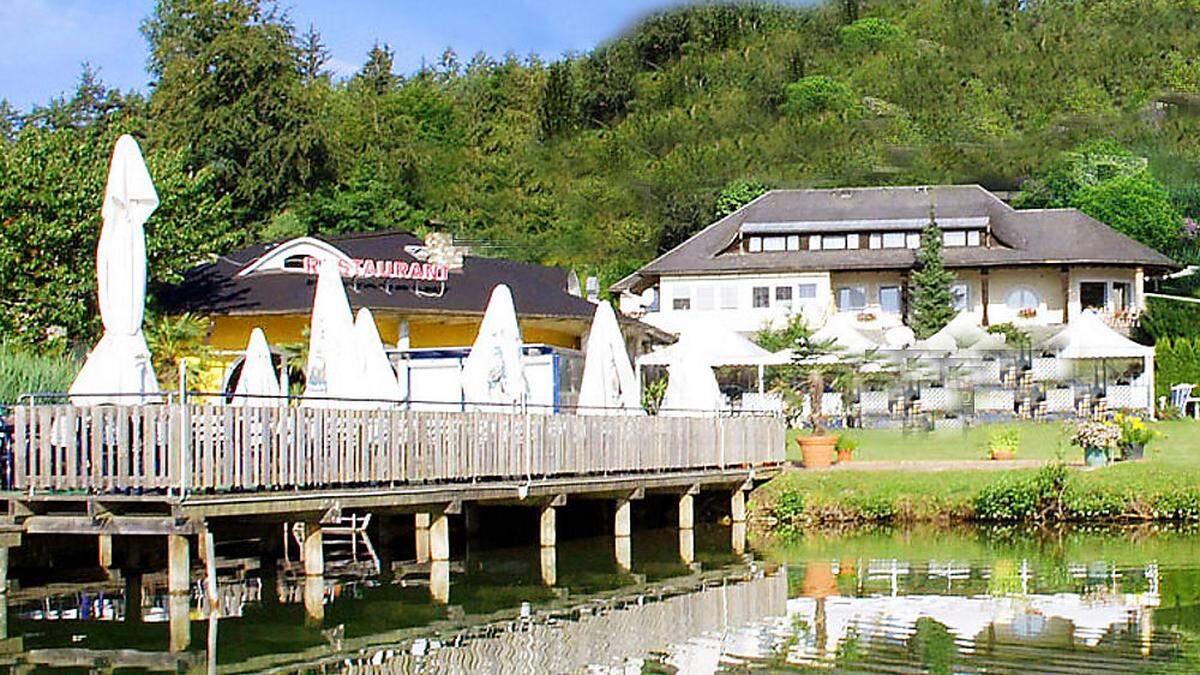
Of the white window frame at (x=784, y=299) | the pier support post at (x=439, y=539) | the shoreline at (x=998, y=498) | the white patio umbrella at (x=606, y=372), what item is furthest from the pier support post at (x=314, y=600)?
the white window frame at (x=784, y=299)

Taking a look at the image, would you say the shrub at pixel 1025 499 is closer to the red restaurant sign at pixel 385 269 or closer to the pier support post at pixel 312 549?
the red restaurant sign at pixel 385 269

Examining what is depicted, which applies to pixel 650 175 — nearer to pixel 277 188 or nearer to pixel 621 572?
pixel 277 188

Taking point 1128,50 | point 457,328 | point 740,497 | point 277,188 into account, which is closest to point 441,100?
point 277,188

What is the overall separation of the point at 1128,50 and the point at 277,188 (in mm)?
49946

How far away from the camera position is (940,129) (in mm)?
86375

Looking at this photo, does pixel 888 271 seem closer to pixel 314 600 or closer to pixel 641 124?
pixel 641 124

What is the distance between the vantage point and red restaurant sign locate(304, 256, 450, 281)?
117 ft

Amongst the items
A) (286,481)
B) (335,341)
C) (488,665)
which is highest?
(335,341)

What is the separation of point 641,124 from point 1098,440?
5838cm

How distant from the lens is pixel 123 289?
21.2 meters

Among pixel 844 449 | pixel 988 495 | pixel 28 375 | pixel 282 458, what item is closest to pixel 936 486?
pixel 988 495

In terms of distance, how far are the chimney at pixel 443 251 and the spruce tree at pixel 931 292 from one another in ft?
67.3

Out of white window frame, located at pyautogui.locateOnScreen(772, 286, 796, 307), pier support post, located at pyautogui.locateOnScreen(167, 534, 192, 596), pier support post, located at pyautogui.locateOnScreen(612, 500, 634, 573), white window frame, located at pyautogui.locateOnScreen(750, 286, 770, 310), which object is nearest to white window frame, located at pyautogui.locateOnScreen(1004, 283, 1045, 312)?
white window frame, located at pyautogui.locateOnScreen(772, 286, 796, 307)

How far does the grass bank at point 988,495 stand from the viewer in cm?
2891
